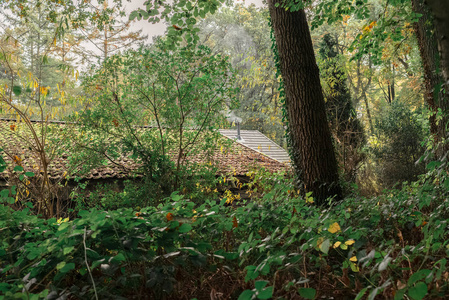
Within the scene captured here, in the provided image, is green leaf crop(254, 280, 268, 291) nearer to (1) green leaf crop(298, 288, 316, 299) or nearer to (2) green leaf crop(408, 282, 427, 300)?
(1) green leaf crop(298, 288, 316, 299)

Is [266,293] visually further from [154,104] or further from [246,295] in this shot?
[154,104]

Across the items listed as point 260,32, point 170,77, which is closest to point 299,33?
point 170,77

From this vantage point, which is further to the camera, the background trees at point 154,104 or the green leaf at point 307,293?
the background trees at point 154,104

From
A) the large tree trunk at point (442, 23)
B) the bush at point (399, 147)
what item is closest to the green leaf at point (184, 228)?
the large tree trunk at point (442, 23)

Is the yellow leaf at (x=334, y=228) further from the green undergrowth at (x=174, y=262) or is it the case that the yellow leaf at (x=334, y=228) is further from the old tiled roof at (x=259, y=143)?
the old tiled roof at (x=259, y=143)

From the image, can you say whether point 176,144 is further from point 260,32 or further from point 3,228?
point 260,32

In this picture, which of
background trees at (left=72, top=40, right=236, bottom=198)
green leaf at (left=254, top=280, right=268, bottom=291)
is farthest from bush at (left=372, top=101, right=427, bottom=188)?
green leaf at (left=254, top=280, right=268, bottom=291)

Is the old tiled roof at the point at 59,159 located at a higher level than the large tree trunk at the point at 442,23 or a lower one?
lower

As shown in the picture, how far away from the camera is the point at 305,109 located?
5.78 meters

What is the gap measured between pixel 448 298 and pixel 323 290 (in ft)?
1.72

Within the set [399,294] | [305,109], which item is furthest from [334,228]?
[305,109]

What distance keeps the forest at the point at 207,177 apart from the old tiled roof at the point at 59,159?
0.26ft

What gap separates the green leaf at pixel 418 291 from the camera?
1253 mm

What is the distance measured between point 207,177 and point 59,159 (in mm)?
4709
